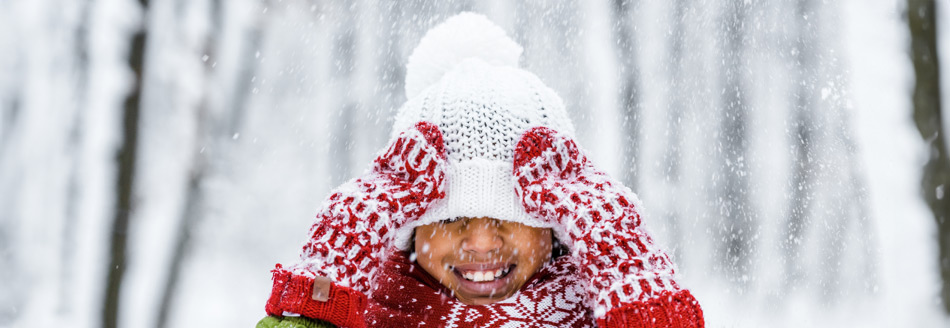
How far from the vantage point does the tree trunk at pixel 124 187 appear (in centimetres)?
272

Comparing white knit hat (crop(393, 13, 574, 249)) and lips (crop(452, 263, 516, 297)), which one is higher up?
white knit hat (crop(393, 13, 574, 249))

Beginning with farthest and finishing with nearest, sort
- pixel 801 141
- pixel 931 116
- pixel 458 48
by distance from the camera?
pixel 801 141 → pixel 931 116 → pixel 458 48

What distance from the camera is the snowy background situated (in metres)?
2.76

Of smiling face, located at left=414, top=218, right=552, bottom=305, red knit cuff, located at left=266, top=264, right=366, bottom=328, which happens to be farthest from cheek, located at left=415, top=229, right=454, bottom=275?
red knit cuff, located at left=266, top=264, right=366, bottom=328

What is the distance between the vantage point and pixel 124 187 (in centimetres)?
275

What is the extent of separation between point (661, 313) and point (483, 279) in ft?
1.24

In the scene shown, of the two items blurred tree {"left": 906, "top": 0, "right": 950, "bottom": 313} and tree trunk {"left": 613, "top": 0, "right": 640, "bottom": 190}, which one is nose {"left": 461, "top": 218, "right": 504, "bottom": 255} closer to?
blurred tree {"left": 906, "top": 0, "right": 950, "bottom": 313}

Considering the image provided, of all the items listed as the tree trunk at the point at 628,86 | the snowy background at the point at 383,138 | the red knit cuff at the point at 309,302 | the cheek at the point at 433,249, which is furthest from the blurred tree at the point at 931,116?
the tree trunk at the point at 628,86

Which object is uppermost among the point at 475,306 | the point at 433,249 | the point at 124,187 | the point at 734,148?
the point at 734,148

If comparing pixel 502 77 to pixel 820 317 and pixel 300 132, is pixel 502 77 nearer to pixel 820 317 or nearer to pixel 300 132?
pixel 820 317

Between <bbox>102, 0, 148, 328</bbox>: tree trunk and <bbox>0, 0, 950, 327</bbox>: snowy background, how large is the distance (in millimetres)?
14

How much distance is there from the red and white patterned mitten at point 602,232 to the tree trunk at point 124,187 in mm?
2116

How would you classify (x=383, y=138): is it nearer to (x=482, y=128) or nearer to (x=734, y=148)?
(x=734, y=148)

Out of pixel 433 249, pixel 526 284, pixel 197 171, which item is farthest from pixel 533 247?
pixel 197 171
